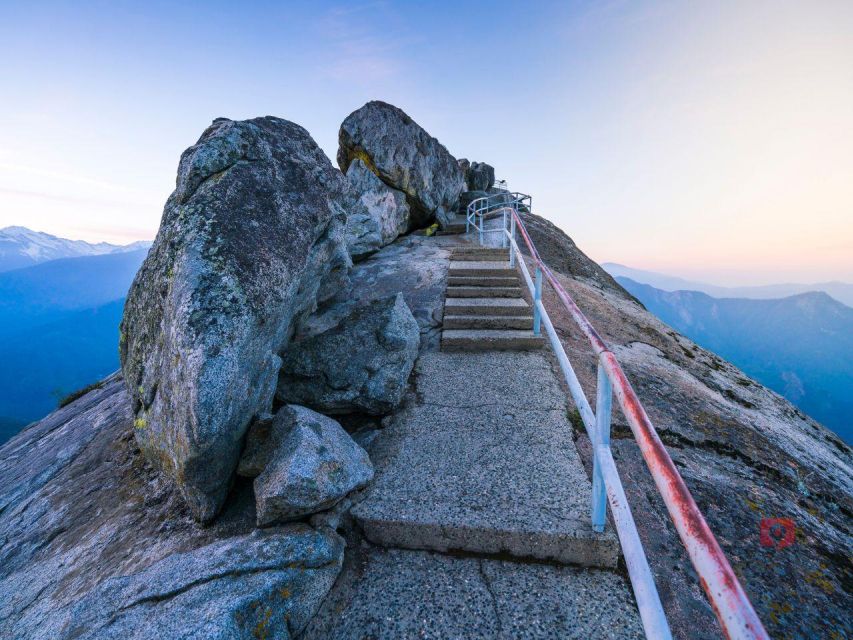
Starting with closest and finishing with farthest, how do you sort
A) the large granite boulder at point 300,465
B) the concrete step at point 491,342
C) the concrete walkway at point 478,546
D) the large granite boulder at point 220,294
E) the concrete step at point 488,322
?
the concrete walkway at point 478,546
the large granite boulder at point 300,465
the large granite boulder at point 220,294
the concrete step at point 491,342
the concrete step at point 488,322

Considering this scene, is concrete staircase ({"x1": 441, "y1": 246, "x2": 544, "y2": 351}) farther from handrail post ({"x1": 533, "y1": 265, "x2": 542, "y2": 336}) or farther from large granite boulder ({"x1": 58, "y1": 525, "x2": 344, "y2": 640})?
large granite boulder ({"x1": 58, "y1": 525, "x2": 344, "y2": 640})

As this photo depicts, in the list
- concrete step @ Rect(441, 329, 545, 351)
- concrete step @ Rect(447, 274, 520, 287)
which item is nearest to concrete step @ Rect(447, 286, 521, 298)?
concrete step @ Rect(447, 274, 520, 287)

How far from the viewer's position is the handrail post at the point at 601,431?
7.04 feet

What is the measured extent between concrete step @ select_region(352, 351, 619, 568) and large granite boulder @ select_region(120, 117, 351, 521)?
1148mm

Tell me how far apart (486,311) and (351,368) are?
108 inches

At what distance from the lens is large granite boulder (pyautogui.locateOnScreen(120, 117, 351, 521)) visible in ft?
8.66

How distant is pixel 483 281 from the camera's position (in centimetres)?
712

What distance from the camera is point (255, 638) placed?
6.25 ft

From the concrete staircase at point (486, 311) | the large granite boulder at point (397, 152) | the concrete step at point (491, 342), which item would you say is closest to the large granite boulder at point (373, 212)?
the large granite boulder at point (397, 152)

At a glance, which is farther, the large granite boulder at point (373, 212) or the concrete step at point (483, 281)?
the large granite boulder at point (373, 212)

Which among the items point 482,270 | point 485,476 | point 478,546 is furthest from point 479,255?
point 478,546

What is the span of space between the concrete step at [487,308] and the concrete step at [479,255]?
8.37 ft

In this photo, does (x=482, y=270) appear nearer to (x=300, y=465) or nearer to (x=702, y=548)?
(x=300, y=465)

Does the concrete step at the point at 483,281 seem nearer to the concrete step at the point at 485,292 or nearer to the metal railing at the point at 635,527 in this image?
the concrete step at the point at 485,292
